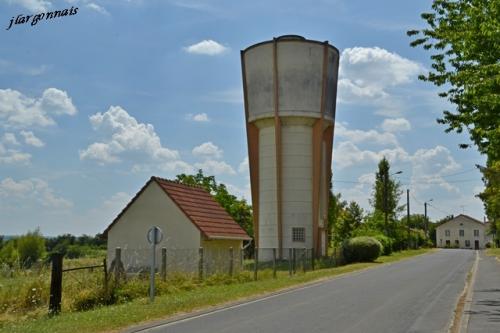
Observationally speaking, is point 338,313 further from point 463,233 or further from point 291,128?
point 463,233

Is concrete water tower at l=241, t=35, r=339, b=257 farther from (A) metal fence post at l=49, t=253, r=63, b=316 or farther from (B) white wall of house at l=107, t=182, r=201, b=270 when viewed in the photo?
(A) metal fence post at l=49, t=253, r=63, b=316

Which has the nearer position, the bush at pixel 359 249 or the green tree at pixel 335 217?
the bush at pixel 359 249

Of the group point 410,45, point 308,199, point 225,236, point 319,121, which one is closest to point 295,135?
point 319,121

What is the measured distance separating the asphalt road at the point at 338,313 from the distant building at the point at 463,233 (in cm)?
13281

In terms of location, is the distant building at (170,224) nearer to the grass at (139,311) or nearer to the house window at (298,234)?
the grass at (139,311)

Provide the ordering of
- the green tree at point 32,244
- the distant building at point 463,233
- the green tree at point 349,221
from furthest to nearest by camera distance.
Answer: the distant building at point 463,233
the green tree at point 349,221
the green tree at point 32,244

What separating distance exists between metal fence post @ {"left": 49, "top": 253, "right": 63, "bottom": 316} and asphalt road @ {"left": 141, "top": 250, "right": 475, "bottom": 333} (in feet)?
13.1

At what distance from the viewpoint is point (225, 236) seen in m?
30.8

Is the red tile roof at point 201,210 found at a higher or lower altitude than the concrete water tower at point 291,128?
lower

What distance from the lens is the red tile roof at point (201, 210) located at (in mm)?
29672

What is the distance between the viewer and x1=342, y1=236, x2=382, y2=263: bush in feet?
143

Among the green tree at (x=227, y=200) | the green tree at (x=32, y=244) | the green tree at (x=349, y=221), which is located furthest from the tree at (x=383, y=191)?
the green tree at (x=32, y=244)

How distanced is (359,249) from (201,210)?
16.3m

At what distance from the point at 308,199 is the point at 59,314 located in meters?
30.3
